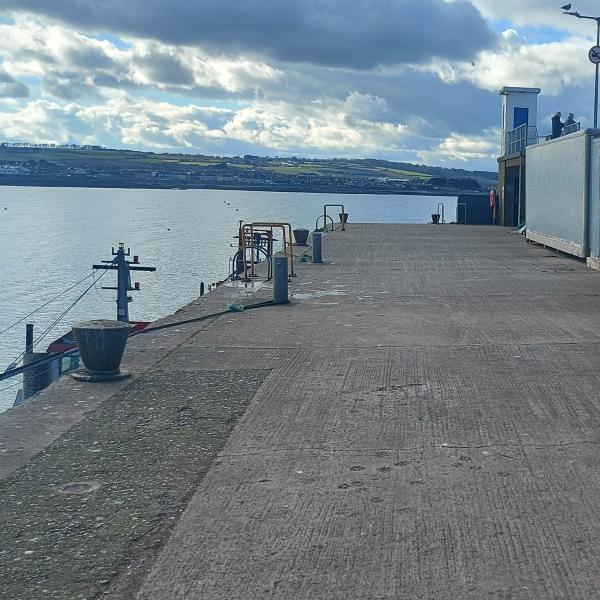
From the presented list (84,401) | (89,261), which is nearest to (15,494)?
(84,401)

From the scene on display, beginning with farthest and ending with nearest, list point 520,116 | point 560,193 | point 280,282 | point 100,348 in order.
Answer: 1. point 520,116
2. point 560,193
3. point 280,282
4. point 100,348

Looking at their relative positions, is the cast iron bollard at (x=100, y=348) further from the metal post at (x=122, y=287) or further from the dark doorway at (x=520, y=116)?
the dark doorway at (x=520, y=116)

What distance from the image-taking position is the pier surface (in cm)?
536

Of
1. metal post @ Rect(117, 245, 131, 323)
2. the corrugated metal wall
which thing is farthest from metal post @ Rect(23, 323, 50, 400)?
the corrugated metal wall

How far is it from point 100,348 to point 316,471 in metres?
4.10

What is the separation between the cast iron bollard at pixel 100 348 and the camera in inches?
412

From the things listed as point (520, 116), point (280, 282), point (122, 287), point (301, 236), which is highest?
point (520, 116)

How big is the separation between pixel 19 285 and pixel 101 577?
201 feet

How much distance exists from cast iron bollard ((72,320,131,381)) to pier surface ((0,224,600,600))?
0.30m

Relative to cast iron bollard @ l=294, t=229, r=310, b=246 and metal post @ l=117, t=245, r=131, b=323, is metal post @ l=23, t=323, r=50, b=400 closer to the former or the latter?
metal post @ l=117, t=245, r=131, b=323

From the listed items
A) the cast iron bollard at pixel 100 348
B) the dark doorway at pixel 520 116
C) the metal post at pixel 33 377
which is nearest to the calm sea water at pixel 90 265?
the metal post at pixel 33 377

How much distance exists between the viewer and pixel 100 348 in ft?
34.6

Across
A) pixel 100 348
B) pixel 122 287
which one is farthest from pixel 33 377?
pixel 100 348

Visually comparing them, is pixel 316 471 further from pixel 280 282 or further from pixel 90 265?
pixel 90 265
